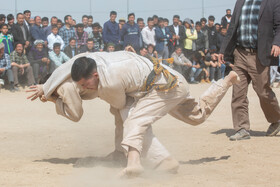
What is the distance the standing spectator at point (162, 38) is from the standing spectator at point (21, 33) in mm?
3811

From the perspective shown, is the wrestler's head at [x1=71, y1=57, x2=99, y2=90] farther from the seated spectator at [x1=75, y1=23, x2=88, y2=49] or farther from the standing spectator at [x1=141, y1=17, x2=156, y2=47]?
the standing spectator at [x1=141, y1=17, x2=156, y2=47]

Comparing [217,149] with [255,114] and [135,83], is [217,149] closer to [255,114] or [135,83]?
[135,83]

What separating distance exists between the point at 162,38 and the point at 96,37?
2.01 metres

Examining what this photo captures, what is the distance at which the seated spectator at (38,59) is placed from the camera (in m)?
13.5

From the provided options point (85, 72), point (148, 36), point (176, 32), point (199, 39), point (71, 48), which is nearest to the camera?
point (85, 72)

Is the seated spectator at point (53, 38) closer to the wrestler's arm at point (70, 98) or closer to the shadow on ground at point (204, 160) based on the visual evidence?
the shadow on ground at point (204, 160)

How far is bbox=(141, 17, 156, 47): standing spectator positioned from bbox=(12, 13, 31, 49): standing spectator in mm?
3349

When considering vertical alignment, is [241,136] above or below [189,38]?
below

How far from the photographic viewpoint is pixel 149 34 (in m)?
14.8

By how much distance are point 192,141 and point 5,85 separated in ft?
25.4

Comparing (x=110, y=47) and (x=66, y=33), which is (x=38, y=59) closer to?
(x=66, y=33)

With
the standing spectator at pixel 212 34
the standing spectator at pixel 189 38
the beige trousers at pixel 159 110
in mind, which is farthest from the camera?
the standing spectator at pixel 212 34

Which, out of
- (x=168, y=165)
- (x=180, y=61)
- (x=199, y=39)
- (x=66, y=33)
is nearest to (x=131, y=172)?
(x=168, y=165)

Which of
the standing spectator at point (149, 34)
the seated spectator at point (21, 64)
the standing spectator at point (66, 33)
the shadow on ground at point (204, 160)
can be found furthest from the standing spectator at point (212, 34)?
the shadow on ground at point (204, 160)
